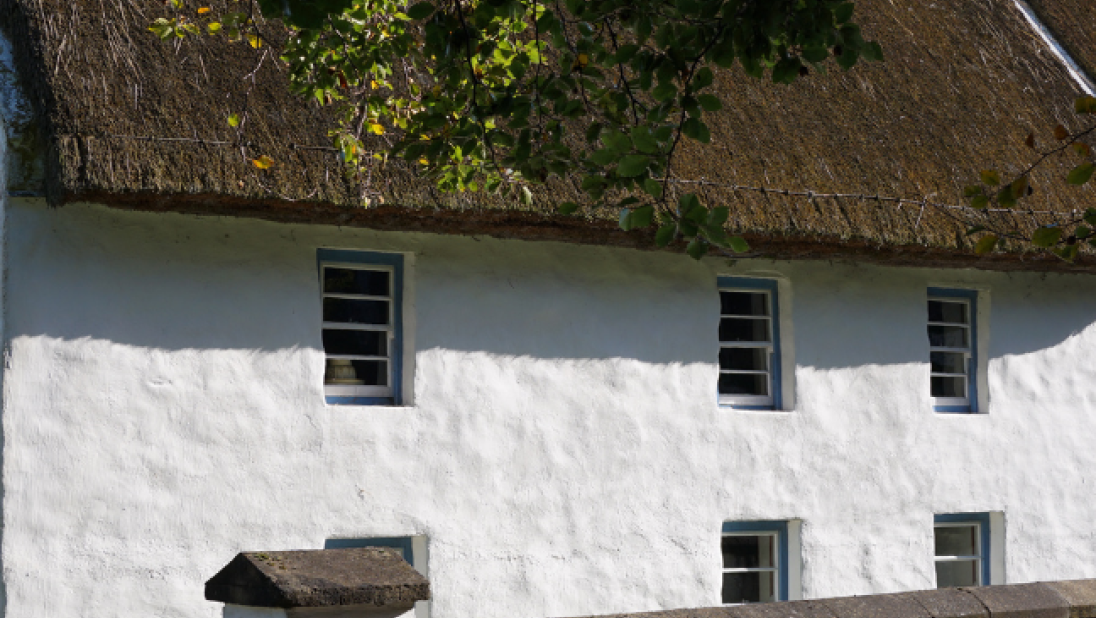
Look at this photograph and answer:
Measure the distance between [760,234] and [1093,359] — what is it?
399cm

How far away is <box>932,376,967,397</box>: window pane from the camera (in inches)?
430

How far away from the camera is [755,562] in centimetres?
993

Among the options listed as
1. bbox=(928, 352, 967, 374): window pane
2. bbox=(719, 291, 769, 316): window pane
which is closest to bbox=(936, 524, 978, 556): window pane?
bbox=(928, 352, 967, 374): window pane

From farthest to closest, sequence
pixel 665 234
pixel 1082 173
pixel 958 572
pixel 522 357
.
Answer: pixel 958 572, pixel 522 357, pixel 665 234, pixel 1082 173

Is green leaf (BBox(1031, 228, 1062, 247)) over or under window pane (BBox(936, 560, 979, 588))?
over

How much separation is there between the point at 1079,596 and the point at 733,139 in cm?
469

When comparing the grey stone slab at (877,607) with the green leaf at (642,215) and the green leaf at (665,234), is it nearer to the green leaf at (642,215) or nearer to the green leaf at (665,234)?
the green leaf at (665,234)

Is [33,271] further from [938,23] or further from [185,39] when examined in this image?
[938,23]

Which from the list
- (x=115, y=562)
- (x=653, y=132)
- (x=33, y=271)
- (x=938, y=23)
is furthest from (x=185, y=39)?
(x=938, y=23)

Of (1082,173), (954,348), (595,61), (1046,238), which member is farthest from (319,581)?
(954,348)

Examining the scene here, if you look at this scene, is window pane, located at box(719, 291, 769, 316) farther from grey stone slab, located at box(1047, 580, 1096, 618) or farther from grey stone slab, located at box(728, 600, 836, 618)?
grey stone slab, located at box(728, 600, 836, 618)

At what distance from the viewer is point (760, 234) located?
355 inches

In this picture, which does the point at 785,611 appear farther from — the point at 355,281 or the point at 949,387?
the point at 949,387

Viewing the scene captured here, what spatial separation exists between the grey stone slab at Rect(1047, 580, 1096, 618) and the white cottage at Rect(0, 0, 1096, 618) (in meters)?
3.67
